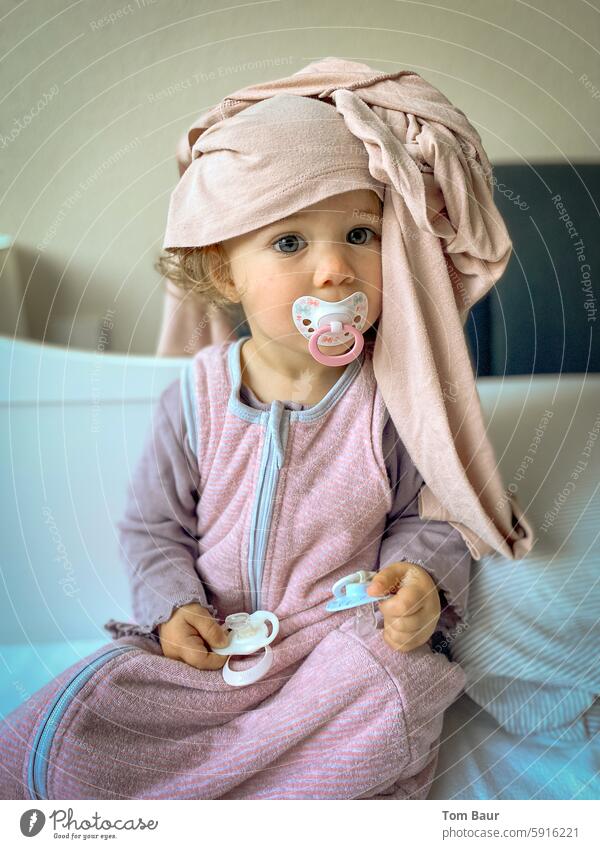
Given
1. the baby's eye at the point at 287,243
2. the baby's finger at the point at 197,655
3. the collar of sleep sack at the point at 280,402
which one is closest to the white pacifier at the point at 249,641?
the baby's finger at the point at 197,655

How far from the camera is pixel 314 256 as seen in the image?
0.45 meters

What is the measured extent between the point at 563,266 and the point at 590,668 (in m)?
0.31

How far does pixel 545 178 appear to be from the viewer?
1.72ft

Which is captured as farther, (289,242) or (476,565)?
(476,565)

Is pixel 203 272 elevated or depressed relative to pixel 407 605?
elevated

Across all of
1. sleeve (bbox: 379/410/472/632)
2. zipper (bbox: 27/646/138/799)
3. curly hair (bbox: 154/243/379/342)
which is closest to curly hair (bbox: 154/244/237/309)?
curly hair (bbox: 154/243/379/342)

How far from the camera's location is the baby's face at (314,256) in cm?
44

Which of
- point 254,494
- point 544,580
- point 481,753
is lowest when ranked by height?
point 481,753

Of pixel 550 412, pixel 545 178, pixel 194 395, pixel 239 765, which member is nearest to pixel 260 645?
pixel 239 765

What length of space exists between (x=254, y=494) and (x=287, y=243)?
18cm

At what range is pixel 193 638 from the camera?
505 millimetres

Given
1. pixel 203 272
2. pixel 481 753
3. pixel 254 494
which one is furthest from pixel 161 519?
pixel 481 753

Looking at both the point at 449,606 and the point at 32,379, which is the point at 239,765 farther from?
the point at 32,379

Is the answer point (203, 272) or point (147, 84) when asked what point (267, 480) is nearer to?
point (203, 272)
